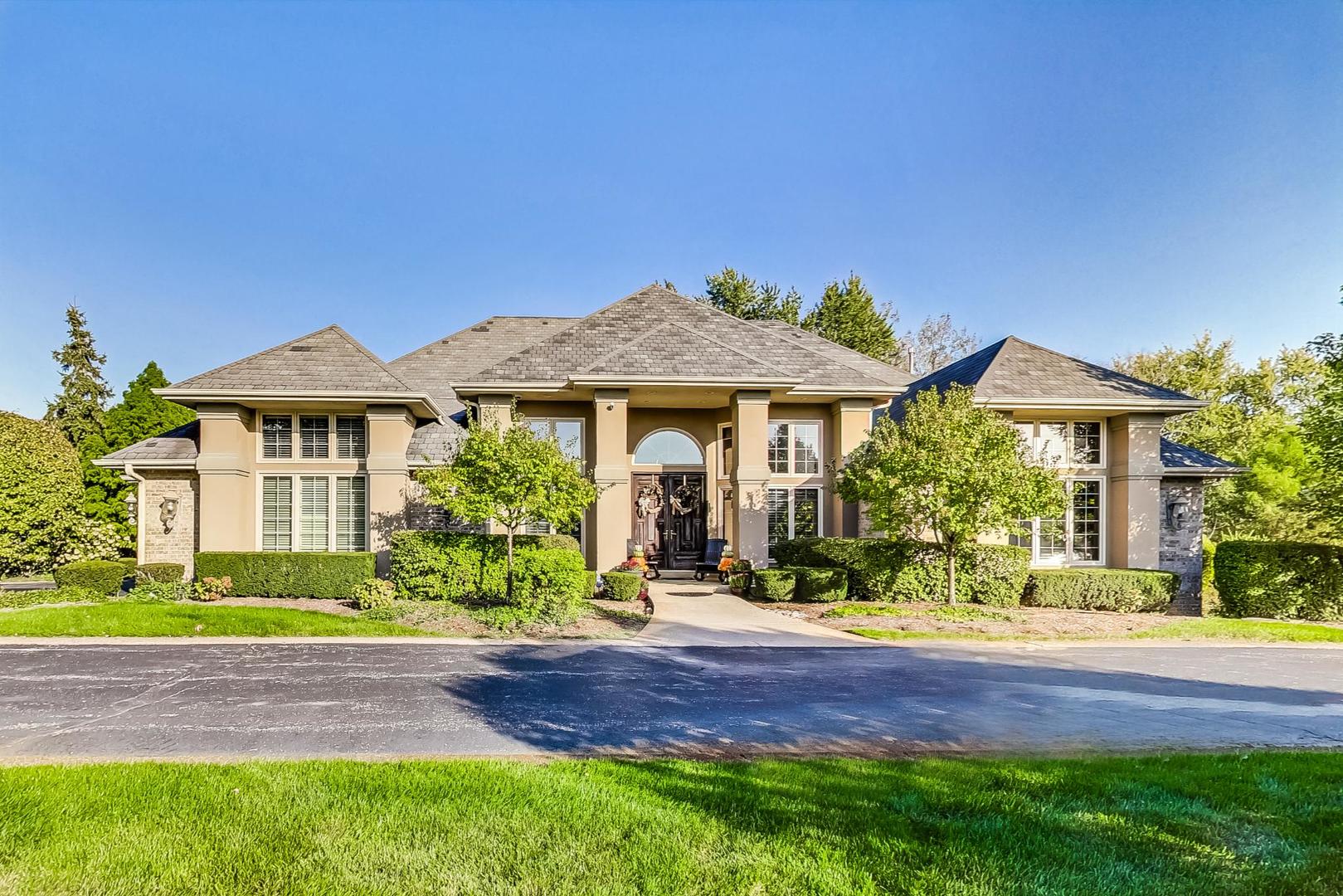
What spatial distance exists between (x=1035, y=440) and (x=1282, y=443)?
37.3 ft

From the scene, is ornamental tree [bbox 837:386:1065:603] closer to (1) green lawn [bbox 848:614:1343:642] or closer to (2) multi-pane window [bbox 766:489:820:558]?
(1) green lawn [bbox 848:614:1343:642]

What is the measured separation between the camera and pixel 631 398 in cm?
1762

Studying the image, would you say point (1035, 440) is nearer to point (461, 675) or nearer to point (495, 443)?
point (495, 443)

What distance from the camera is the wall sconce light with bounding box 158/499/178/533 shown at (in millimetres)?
16203

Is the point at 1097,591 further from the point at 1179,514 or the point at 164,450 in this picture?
the point at 164,450

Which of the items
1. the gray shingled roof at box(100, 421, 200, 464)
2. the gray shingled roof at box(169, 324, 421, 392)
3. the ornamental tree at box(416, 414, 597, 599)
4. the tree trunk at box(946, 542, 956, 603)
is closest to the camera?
the ornamental tree at box(416, 414, 597, 599)

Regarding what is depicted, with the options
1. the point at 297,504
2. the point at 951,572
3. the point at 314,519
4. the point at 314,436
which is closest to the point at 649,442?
the point at 951,572

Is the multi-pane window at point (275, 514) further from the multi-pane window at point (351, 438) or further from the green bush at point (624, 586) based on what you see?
the green bush at point (624, 586)

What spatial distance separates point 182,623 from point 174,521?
20.5 feet

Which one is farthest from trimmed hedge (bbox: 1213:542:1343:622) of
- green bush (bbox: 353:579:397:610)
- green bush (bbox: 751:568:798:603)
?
green bush (bbox: 353:579:397:610)

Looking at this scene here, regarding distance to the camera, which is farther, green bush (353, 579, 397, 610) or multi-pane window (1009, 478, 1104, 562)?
multi-pane window (1009, 478, 1104, 562)

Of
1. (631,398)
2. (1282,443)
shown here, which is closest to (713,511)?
(631,398)

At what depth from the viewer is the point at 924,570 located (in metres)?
15.1

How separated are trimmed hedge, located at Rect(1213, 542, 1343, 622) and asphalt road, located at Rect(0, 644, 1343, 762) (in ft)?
15.1
